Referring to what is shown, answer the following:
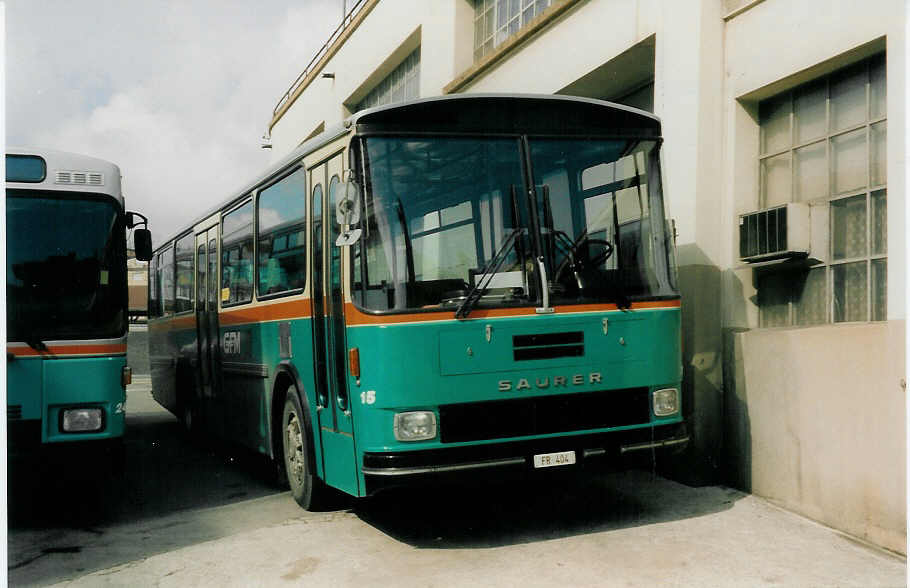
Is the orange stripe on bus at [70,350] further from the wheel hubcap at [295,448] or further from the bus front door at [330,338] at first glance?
the bus front door at [330,338]

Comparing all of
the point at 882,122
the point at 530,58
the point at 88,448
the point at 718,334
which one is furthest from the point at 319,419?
the point at 530,58

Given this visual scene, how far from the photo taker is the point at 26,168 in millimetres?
7258

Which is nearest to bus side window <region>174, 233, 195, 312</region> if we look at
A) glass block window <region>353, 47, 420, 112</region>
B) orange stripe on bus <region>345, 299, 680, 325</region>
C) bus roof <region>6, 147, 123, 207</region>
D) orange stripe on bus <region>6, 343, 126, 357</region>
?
bus roof <region>6, 147, 123, 207</region>

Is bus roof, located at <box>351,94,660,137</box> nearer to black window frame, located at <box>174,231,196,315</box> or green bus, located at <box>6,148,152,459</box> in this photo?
green bus, located at <box>6,148,152,459</box>

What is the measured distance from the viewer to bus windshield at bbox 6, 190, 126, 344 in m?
7.05

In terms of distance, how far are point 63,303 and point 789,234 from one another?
5.46 m

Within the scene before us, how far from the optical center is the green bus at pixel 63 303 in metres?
6.95

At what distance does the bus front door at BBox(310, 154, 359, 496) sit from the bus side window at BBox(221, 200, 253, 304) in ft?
6.28

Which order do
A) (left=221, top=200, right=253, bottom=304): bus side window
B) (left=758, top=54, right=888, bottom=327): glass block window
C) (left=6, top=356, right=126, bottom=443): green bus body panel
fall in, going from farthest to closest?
(left=221, top=200, right=253, bottom=304): bus side window < (left=6, top=356, right=126, bottom=443): green bus body panel < (left=758, top=54, right=888, bottom=327): glass block window

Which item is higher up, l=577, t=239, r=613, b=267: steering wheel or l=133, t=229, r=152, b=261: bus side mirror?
l=133, t=229, r=152, b=261: bus side mirror

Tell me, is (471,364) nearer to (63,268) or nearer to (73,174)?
(63,268)

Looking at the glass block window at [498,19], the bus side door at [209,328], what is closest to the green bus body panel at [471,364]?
the bus side door at [209,328]

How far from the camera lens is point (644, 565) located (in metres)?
5.64

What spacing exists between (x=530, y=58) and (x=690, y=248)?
14.7ft
